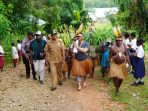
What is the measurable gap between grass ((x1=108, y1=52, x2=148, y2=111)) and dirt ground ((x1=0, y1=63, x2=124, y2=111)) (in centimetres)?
20

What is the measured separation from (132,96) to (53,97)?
2215 mm

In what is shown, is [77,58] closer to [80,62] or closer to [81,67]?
[80,62]

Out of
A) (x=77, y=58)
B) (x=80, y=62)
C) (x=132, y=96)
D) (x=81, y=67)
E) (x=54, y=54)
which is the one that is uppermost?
(x=54, y=54)

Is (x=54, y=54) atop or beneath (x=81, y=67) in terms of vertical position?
atop

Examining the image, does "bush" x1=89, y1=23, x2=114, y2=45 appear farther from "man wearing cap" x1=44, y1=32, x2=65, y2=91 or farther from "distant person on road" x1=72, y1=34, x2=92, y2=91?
"man wearing cap" x1=44, y1=32, x2=65, y2=91

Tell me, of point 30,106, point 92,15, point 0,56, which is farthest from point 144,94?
point 92,15

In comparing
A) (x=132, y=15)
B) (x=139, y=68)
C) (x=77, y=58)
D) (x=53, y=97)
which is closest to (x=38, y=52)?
(x=77, y=58)

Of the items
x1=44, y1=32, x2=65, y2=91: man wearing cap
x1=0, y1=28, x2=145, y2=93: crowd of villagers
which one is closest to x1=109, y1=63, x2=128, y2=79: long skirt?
x1=0, y1=28, x2=145, y2=93: crowd of villagers

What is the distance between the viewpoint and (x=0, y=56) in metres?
14.6

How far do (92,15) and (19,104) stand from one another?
85.2ft

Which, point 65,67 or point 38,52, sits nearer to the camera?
point 38,52

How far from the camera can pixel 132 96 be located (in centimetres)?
1124

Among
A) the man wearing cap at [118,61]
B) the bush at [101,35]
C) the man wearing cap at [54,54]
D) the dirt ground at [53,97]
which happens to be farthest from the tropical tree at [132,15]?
the man wearing cap at [118,61]

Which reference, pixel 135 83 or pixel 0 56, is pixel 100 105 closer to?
pixel 135 83
